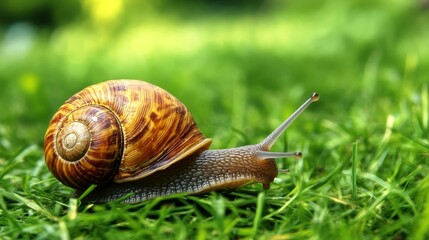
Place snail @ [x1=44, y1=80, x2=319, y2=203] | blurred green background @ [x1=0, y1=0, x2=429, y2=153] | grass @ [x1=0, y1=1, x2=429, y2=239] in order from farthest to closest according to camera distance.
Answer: blurred green background @ [x1=0, y1=0, x2=429, y2=153] < snail @ [x1=44, y1=80, x2=319, y2=203] < grass @ [x1=0, y1=1, x2=429, y2=239]

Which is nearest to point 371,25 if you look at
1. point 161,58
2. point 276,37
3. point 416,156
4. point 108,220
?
point 276,37

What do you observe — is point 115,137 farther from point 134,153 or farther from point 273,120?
point 273,120

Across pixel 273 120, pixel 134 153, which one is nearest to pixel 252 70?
pixel 273 120

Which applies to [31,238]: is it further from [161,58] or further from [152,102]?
[161,58]

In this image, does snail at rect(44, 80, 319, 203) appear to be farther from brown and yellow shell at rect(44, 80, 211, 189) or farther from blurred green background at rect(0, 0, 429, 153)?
blurred green background at rect(0, 0, 429, 153)

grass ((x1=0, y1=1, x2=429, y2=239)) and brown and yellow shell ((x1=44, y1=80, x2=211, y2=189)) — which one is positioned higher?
brown and yellow shell ((x1=44, y1=80, x2=211, y2=189))

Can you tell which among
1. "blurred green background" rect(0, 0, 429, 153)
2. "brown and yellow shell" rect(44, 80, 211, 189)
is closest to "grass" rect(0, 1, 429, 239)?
"blurred green background" rect(0, 0, 429, 153)

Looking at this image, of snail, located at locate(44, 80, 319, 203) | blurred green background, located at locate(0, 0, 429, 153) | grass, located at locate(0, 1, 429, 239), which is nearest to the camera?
grass, located at locate(0, 1, 429, 239)

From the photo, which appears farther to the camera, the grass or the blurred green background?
the blurred green background
